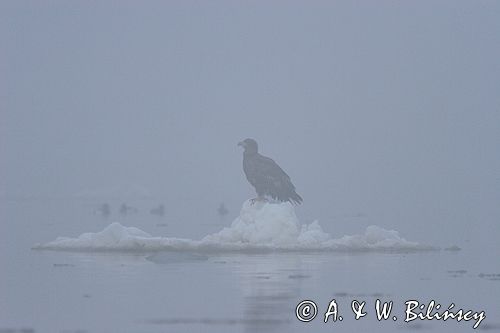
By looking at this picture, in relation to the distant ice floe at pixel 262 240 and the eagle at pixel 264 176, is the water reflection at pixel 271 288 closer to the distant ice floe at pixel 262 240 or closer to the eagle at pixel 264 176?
the distant ice floe at pixel 262 240

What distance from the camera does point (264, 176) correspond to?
34.5 metres

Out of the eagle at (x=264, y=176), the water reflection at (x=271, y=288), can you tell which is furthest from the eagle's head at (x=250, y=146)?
the water reflection at (x=271, y=288)

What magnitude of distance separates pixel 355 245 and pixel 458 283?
322 inches

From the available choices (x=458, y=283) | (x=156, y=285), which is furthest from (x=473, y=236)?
(x=156, y=285)

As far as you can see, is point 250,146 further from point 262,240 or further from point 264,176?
point 262,240

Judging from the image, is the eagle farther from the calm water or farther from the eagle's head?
the calm water

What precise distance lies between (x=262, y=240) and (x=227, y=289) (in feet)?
31.2

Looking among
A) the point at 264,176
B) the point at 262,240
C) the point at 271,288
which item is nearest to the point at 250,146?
the point at 264,176

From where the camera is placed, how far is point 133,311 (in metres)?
19.7

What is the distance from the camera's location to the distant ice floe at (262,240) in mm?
31281

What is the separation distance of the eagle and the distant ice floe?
1.84 m

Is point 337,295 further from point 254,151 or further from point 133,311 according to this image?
point 254,151

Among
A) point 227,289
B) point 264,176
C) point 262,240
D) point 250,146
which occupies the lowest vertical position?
point 227,289

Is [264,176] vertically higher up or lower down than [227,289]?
higher up
